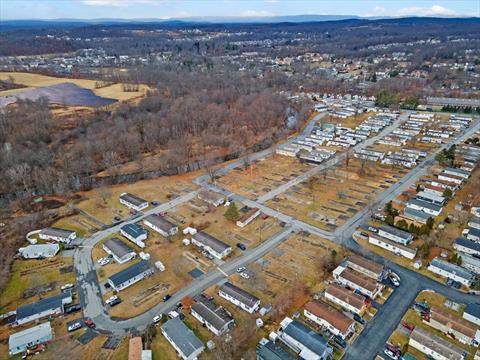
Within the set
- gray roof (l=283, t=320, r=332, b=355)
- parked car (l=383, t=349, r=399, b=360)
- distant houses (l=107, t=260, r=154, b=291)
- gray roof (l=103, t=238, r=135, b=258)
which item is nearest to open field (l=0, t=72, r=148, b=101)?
gray roof (l=103, t=238, r=135, b=258)

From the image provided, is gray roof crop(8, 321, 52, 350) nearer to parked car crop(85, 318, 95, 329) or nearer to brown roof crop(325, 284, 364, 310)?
parked car crop(85, 318, 95, 329)

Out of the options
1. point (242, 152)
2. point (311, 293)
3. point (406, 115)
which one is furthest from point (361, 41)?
point (311, 293)

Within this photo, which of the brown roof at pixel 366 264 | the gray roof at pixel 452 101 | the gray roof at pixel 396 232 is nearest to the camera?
the brown roof at pixel 366 264

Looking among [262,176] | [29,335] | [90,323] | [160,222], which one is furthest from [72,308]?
[262,176]

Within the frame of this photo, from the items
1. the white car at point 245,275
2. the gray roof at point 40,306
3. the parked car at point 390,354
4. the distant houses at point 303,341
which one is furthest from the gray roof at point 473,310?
the gray roof at point 40,306

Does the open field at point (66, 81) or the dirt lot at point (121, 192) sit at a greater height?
the open field at point (66, 81)

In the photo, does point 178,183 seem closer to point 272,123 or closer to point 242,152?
point 242,152

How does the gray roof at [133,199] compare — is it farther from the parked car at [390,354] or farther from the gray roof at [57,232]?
the parked car at [390,354]
